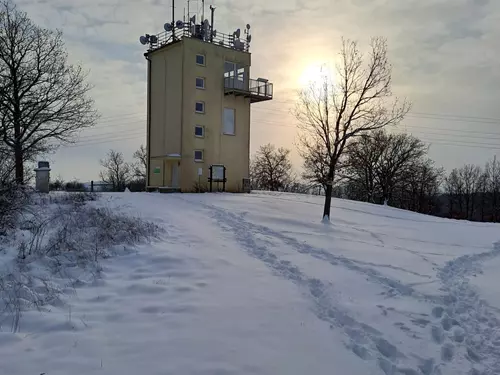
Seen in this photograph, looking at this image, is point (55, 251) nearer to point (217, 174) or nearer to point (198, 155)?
point (198, 155)

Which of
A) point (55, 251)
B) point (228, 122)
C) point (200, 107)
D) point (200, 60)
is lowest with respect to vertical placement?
point (55, 251)

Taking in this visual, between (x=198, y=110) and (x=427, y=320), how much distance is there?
24951 mm

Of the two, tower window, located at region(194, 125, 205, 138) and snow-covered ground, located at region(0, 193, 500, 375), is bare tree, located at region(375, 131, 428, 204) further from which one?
snow-covered ground, located at region(0, 193, 500, 375)

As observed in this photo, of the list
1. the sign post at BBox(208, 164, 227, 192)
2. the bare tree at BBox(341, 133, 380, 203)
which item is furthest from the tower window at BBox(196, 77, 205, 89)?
the bare tree at BBox(341, 133, 380, 203)

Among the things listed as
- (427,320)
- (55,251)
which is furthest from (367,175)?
(55,251)

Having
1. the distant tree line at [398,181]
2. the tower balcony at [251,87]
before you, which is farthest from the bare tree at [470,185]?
the tower balcony at [251,87]

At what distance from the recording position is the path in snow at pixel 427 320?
5.01m

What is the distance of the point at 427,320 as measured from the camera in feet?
20.7

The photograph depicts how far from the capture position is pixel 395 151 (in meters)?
A: 46.3

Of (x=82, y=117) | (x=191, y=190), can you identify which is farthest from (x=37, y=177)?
(x=191, y=190)

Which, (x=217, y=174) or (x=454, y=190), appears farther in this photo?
(x=454, y=190)

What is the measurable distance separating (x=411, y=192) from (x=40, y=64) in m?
39.8

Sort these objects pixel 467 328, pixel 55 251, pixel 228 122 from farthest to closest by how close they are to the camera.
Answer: pixel 228 122 < pixel 55 251 < pixel 467 328

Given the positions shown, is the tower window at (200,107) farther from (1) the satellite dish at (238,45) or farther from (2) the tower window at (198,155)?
(1) the satellite dish at (238,45)
